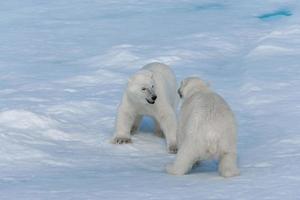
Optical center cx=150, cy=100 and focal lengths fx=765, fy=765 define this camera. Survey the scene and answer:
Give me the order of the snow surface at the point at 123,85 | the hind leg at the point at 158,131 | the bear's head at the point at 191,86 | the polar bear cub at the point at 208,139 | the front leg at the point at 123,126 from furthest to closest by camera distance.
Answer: the hind leg at the point at 158,131 < the front leg at the point at 123,126 < the bear's head at the point at 191,86 < the polar bear cub at the point at 208,139 < the snow surface at the point at 123,85

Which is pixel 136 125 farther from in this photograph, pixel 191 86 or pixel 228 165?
pixel 228 165

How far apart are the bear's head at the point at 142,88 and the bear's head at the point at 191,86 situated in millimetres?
269

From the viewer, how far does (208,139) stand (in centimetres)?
431

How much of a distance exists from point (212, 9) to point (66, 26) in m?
2.22

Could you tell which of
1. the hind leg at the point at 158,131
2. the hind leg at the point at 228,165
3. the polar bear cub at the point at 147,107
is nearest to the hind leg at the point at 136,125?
the polar bear cub at the point at 147,107

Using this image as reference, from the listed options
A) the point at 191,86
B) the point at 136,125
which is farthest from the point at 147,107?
the point at 191,86

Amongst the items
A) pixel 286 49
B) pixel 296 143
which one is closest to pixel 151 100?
pixel 296 143

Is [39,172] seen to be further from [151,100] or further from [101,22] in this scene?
[101,22]

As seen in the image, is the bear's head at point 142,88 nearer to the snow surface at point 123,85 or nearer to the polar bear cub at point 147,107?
the polar bear cub at point 147,107

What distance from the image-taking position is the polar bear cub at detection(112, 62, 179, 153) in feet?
17.2

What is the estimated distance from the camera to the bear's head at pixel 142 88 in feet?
17.1

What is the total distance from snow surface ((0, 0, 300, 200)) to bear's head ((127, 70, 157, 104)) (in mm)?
331

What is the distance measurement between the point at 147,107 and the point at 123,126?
22 centimetres

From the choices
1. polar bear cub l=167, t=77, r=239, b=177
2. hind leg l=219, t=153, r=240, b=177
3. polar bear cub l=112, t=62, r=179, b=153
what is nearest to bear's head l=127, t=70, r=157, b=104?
polar bear cub l=112, t=62, r=179, b=153
